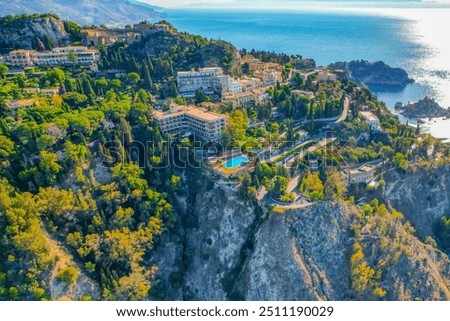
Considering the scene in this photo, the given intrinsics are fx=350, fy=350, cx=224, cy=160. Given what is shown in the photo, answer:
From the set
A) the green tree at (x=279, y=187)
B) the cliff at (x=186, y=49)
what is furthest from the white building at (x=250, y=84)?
the green tree at (x=279, y=187)

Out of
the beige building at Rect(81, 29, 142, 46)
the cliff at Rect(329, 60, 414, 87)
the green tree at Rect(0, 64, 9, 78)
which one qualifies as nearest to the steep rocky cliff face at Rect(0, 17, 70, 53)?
the beige building at Rect(81, 29, 142, 46)

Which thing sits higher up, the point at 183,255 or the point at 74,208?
the point at 74,208

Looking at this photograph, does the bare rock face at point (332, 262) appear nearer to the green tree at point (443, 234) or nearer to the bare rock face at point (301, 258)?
the bare rock face at point (301, 258)

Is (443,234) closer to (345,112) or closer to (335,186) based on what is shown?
(335,186)

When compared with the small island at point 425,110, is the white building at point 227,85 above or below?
above

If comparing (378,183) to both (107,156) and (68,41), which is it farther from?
(68,41)

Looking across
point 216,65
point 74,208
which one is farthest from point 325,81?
point 74,208
